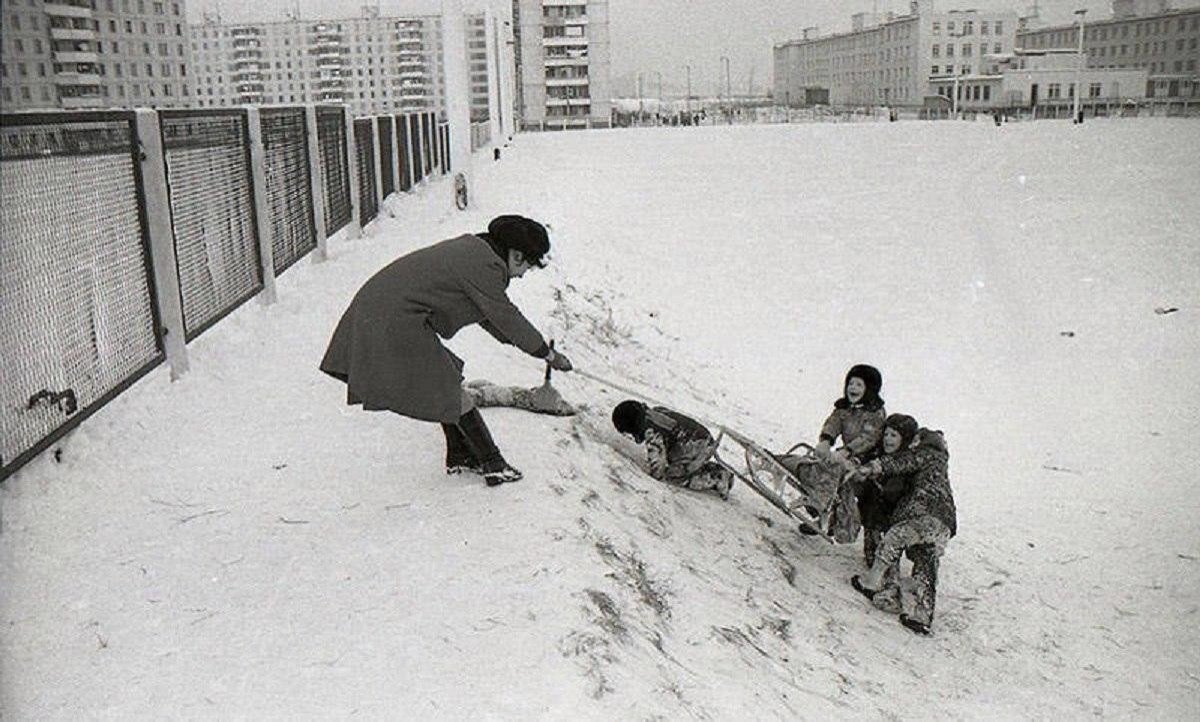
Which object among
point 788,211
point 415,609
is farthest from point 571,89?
point 415,609

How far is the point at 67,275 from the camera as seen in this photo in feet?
17.6

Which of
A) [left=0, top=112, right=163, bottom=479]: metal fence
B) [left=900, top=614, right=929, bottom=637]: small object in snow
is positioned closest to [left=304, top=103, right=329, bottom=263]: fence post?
[left=0, top=112, right=163, bottom=479]: metal fence

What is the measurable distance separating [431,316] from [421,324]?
0.27 feet

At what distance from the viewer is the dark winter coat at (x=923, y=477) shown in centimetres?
627

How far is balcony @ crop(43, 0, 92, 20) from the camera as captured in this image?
56.3m

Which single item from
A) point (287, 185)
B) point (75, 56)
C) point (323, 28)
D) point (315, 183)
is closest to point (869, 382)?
point (287, 185)

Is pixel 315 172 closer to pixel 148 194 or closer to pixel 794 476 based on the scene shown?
pixel 148 194

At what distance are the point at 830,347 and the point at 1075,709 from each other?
11.7 m

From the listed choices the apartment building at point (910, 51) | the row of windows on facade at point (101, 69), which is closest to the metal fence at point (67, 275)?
the row of windows on facade at point (101, 69)

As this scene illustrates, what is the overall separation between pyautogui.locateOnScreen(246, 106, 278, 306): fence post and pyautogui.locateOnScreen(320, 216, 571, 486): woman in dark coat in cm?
456

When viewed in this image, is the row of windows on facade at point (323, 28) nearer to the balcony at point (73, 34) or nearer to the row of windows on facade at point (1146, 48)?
the balcony at point (73, 34)

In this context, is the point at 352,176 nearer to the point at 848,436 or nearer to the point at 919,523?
the point at 848,436

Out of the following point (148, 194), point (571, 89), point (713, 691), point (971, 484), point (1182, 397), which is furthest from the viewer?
point (571, 89)

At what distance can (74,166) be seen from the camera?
5438 mm
